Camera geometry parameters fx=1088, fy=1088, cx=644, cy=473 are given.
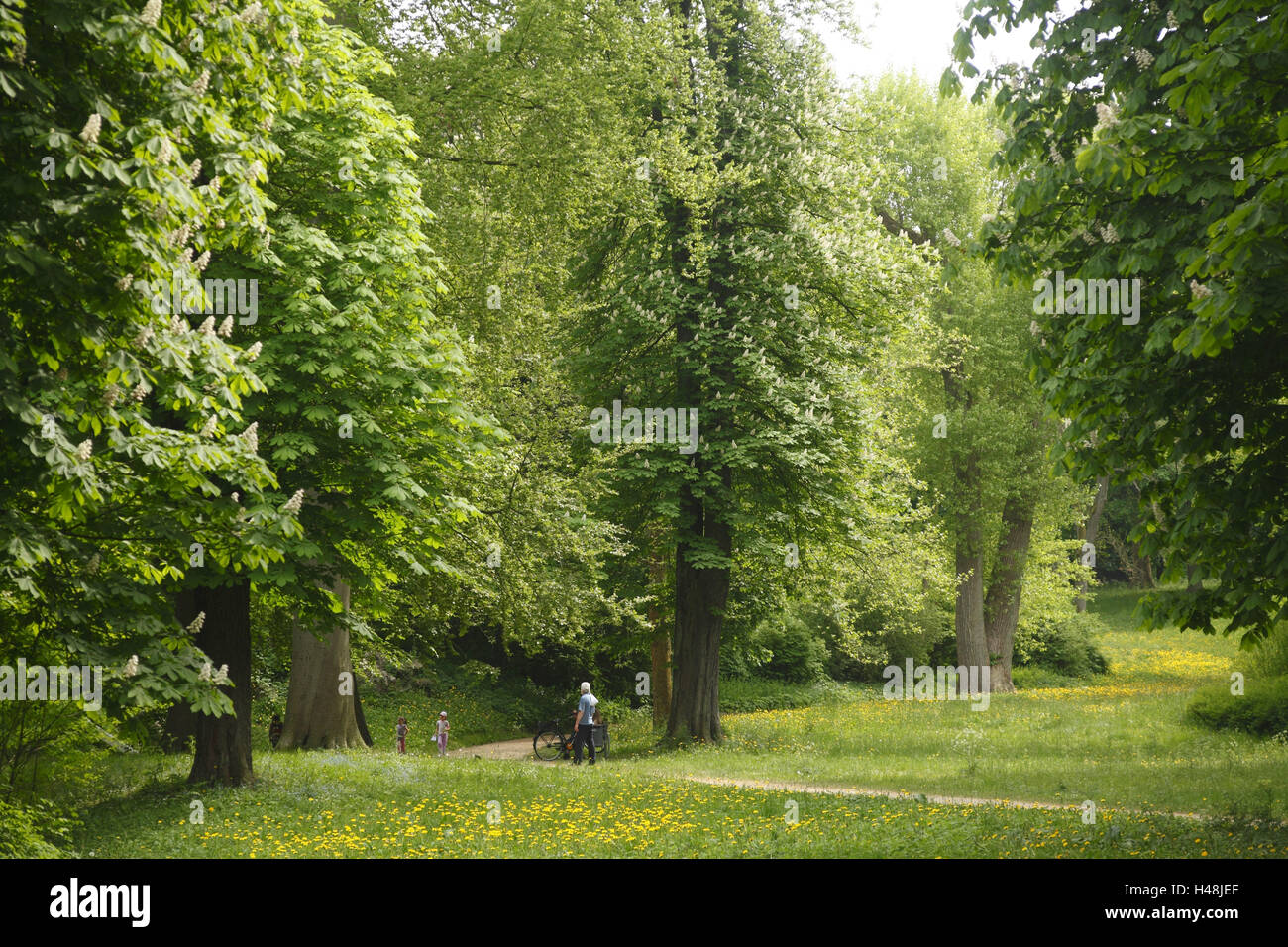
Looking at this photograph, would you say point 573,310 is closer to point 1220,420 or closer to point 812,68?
point 812,68

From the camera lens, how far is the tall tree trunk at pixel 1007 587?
3388 cm

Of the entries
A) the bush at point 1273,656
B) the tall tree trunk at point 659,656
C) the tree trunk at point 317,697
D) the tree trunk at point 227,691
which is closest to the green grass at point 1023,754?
the bush at point 1273,656

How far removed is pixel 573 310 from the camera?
838 inches

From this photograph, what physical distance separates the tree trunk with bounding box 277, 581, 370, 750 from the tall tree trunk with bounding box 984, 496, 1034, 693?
67.5 ft

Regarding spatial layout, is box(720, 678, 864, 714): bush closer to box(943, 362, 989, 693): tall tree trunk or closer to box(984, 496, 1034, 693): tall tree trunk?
box(984, 496, 1034, 693): tall tree trunk

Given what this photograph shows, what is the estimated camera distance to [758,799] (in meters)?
14.2

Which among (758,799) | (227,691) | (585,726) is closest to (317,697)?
(585,726)

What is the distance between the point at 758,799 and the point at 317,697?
33.2ft

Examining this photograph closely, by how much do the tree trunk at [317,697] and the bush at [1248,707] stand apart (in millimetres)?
16246

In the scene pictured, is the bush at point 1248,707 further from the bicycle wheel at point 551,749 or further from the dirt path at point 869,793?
the bicycle wheel at point 551,749

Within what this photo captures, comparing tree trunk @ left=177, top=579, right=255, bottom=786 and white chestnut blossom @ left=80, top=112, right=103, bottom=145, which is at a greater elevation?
white chestnut blossom @ left=80, top=112, right=103, bottom=145

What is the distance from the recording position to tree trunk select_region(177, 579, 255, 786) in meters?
14.5

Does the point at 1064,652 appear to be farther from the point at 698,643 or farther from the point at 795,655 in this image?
the point at 698,643

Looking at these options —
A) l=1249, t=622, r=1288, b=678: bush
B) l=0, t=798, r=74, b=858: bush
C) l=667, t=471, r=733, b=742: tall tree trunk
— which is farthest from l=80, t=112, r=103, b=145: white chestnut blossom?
l=1249, t=622, r=1288, b=678: bush
